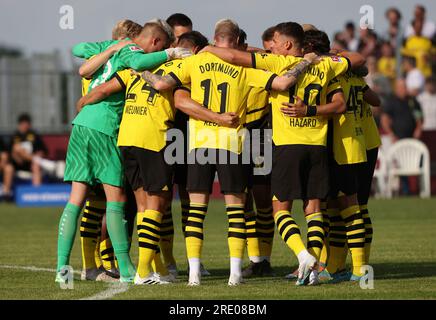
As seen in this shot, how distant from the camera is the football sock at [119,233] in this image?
10.3 m

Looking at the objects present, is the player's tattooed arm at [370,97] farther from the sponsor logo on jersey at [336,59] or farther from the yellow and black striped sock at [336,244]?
the yellow and black striped sock at [336,244]

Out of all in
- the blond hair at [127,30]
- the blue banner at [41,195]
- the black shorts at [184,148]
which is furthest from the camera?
the blue banner at [41,195]

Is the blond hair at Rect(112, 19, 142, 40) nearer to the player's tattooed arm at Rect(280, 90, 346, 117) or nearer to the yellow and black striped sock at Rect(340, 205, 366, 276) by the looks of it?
the player's tattooed arm at Rect(280, 90, 346, 117)

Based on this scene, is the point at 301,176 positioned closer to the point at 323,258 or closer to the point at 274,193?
the point at 274,193

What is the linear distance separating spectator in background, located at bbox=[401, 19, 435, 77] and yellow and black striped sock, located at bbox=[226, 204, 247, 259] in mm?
19151

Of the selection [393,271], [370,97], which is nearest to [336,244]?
[393,271]

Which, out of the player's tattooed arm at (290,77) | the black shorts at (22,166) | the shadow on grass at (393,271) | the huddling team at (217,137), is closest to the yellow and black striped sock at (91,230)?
the huddling team at (217,137)

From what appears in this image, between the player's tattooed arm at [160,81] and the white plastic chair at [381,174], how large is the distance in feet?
54.7

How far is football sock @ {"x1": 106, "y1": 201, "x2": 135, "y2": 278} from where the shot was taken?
10344 millimetres

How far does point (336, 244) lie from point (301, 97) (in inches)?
64.4

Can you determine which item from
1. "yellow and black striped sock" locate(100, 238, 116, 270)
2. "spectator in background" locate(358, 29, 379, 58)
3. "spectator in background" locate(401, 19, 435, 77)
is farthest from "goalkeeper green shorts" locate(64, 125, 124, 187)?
"spectator in background" locate(401, 19, 435, 77)

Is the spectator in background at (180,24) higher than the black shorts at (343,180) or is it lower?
higher
